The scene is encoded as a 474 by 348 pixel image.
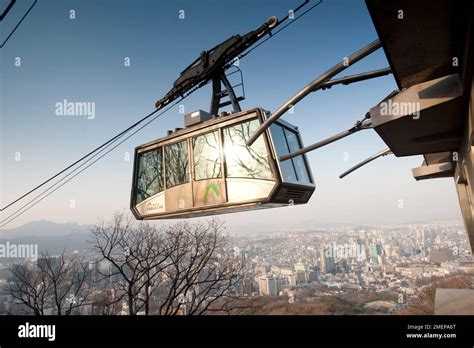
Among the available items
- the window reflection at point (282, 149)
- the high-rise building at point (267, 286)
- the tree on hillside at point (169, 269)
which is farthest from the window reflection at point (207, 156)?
the high-rise building at point (267, 286)

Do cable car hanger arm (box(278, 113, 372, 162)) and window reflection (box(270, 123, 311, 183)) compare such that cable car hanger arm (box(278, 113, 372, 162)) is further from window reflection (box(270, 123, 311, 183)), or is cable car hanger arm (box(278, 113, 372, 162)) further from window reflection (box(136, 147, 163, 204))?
window reflection (box(136, 147, 163, 204))

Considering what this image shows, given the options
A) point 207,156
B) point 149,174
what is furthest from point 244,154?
point 149,174

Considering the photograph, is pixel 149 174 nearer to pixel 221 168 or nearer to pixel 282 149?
pixel 221 168

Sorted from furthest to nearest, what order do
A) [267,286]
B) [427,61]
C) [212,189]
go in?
[267,286]
[212,189]
[427,61]

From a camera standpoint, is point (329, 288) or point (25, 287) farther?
point (329, 288)

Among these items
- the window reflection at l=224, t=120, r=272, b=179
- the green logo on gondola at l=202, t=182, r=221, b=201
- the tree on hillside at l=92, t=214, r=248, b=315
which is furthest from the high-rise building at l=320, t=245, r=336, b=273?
the window reflection at l=224, t=120, r=272, b=179

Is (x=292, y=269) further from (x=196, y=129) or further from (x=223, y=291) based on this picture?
(x=196, y=129)
